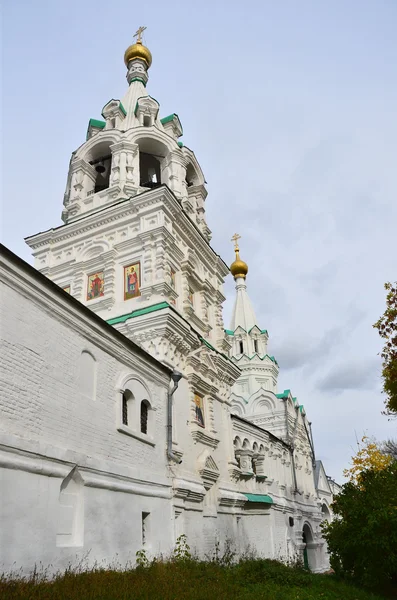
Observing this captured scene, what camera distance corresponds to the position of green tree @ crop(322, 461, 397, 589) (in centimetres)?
1106

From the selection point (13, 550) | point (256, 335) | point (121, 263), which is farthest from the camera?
point (256, 335)

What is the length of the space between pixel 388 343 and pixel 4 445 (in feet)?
25.2

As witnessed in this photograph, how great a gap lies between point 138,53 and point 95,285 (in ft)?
42.8

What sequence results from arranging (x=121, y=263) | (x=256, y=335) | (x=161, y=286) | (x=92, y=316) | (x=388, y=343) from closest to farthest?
(x=92, y=316), (x=388, y=343), (x=161, y=286), (x=121, y=263), (x=256, y=335)

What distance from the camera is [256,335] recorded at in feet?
108

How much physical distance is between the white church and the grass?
64cm

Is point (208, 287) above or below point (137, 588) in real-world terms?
above

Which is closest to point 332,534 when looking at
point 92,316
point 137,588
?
point 137,588

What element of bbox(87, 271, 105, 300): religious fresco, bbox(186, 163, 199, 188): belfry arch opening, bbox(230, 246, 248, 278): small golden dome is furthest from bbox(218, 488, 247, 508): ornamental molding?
bbox(230, 246, 248, 278): small golden dome

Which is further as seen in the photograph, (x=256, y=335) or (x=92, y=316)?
(x=256, y=335)

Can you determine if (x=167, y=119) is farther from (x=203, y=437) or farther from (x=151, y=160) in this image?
(x=203, y=437)

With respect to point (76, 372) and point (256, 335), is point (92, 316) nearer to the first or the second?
point (76, 372)

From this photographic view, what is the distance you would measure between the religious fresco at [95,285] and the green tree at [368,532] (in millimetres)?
9148

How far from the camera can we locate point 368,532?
11195mm
